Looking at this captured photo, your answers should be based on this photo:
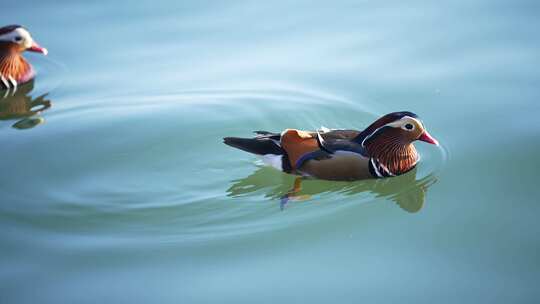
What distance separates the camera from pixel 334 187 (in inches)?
251

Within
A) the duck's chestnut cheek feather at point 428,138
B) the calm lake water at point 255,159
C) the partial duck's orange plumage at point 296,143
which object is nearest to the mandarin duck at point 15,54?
the calm lake water at point 255,159

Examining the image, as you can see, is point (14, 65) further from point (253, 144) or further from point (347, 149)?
point (347, 149)

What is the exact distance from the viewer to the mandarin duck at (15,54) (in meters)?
8.76

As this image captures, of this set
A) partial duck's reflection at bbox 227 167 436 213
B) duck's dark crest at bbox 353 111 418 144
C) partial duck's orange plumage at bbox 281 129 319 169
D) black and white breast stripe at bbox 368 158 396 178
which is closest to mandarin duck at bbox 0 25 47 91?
partial duck's reflection at bbox 227 167 436 213

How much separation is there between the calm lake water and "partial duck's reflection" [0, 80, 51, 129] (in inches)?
1.0

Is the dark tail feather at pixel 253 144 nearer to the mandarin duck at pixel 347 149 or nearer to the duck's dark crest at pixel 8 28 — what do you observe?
the mandarin duck at pixel 347 149

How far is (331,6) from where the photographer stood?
9695 millimetres

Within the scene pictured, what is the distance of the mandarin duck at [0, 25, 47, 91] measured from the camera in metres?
8.76

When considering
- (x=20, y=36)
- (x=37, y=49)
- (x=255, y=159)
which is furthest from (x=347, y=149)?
(x=20, y=36)

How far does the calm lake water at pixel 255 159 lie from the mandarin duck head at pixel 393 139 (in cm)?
14

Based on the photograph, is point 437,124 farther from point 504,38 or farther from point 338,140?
point 504,38

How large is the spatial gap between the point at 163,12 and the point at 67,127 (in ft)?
9.52

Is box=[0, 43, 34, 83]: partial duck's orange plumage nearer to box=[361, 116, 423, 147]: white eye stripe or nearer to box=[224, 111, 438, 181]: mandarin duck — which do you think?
box=[224, 111, 438, 181]: mandarin duck

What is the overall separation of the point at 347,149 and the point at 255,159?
3.10 ft
